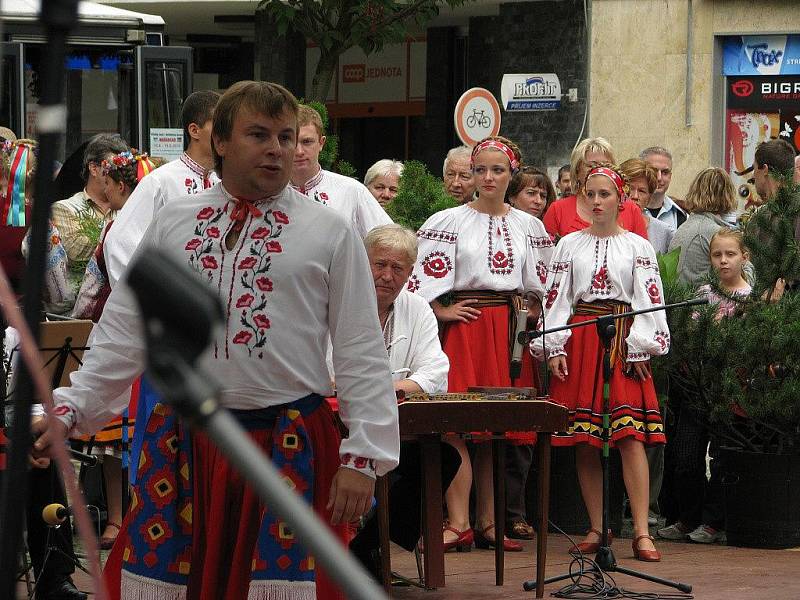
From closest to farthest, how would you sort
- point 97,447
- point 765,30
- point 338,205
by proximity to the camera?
point 338,205 < point 97,447 < point 765,30

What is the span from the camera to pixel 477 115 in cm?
1421

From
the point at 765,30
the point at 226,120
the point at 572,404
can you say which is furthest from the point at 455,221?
the point at 765,30

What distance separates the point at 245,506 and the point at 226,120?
106 centimetres

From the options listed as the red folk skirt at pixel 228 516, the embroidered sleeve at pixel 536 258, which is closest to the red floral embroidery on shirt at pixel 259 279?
the red folk skirt at pixel 228 516

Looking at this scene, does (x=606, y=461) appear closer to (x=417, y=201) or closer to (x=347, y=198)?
(x=347, y=198)

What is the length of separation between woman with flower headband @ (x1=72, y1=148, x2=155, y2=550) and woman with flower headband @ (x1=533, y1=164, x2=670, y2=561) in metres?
2.30

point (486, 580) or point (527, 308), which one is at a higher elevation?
point (527, 308)

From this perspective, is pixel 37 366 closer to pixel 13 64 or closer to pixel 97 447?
pixel 97 447

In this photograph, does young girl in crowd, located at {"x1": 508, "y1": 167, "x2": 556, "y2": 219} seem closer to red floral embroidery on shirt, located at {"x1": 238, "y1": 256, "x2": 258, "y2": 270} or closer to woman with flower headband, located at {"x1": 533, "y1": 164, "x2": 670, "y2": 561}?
woman with flower headband, located at {"x1": 533, "y1": 164, "x2": 670, "y2": 561}

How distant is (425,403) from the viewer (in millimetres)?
6535

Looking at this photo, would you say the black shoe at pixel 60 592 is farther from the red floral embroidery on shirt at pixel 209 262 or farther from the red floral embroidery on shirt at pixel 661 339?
the red floral embroidery on shirt at pixel 661 339

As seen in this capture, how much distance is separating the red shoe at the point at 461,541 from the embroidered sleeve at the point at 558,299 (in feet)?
3.44

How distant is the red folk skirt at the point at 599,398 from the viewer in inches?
332

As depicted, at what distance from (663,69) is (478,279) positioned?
14.1 meters
